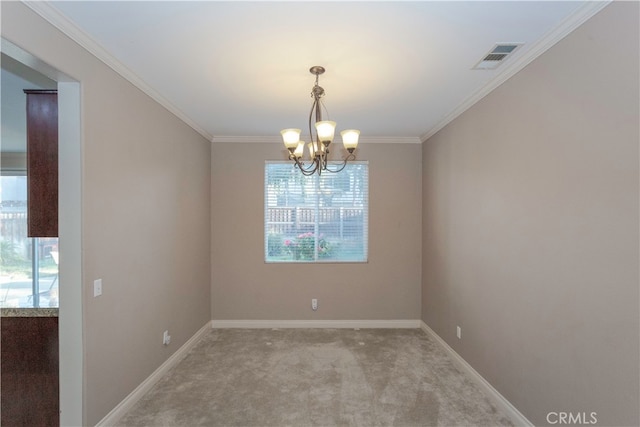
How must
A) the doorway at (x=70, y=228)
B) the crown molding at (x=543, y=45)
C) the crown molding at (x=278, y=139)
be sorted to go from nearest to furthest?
the crown molding at (x=543, y=45) < the doorway at (x=70, y=228) < the crown molding at (x=278, y=139)

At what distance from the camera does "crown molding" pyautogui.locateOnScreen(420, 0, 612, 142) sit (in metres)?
1.69

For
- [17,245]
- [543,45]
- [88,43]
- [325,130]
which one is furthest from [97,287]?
[17,245]

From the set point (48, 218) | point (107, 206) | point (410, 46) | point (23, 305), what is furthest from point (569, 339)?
point (23, 305)

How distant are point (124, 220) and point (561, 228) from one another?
10.1ft

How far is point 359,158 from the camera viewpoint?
458cm

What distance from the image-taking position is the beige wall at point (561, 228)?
5.08 ft

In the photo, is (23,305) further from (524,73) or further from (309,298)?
(524,73)

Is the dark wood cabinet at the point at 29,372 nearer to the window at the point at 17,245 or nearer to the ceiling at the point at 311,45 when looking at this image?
the ceiling at the point at 311,45

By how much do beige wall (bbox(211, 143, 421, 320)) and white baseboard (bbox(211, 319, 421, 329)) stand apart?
6 cm

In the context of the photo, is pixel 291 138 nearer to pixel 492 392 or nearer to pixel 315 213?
pixel 315 213

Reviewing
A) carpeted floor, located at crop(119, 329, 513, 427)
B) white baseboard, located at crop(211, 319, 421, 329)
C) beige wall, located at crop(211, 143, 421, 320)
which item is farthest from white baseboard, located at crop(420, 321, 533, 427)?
beige wall, located at crop(211, 143, 421, 320)

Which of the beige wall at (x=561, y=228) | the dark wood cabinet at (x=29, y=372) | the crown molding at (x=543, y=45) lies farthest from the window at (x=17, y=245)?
the crown molding at (x=543, y=45)

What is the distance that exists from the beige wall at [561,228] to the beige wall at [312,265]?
1.41 metres

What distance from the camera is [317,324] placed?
4508mm
